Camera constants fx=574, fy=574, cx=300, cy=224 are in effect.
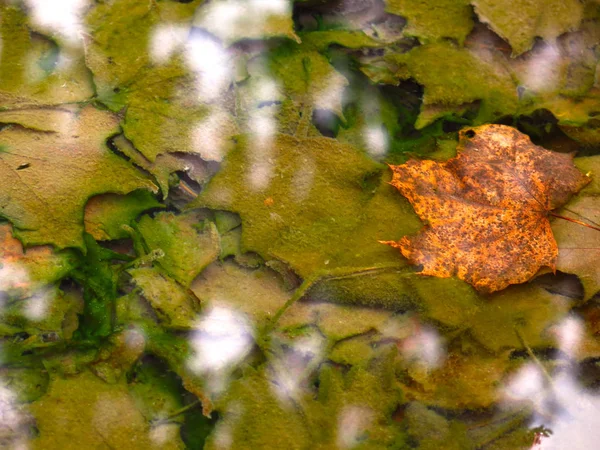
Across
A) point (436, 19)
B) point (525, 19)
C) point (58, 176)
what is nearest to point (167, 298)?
point (58, 176)

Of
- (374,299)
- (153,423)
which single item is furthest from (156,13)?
(153,423)

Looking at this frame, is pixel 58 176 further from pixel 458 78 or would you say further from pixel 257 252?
pixel 458 78

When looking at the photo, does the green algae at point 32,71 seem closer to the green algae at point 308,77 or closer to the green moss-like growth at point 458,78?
the green algae at point 308,77

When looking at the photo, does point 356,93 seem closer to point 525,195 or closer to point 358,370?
point 525,195

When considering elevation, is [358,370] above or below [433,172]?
below

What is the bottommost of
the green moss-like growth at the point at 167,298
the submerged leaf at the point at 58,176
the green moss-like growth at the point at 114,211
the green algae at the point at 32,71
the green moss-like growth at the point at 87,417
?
the green moss-like growth at the point at 87,417

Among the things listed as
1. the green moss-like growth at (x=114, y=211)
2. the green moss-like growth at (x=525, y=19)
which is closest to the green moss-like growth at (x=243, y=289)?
the green moss-like growth at (x=114, y=211)
